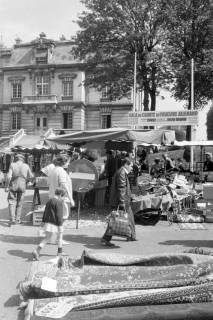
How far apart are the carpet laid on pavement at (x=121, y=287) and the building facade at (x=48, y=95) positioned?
4488 cm

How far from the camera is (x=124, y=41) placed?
102 ft

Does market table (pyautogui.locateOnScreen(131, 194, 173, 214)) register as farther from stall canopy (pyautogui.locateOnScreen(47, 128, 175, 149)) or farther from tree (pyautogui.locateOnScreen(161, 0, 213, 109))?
tree (pyautogui.locateOnScreen(161, 0, 213, 109))

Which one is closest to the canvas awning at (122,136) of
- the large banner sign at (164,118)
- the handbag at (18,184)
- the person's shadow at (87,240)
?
the handbag at (18,184)

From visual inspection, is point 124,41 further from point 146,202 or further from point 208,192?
point 208,192

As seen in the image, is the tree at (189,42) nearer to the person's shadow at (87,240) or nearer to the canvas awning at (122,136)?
the canvas awning at (122,136)

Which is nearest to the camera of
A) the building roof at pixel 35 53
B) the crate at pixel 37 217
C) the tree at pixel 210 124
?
the crate at pixel 37 217

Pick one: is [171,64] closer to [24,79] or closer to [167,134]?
[167,134]

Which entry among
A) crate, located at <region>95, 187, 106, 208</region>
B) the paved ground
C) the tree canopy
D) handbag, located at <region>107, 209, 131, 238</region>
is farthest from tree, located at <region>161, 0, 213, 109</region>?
handbag, located at <region>107, 209, 131, 238</region>

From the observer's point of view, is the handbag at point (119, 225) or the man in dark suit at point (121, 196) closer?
the handbag at point (119, 225)

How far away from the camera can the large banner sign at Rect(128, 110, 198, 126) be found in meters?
18.0

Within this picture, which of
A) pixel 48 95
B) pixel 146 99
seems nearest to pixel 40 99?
pixel 48 95

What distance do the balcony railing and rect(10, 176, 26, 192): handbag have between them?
40559mm

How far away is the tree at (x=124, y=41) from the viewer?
3064 cm

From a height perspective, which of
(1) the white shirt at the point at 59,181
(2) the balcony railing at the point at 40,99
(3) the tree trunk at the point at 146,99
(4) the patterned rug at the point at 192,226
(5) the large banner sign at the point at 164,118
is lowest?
(4) the patterned rug at the point at 192,226
